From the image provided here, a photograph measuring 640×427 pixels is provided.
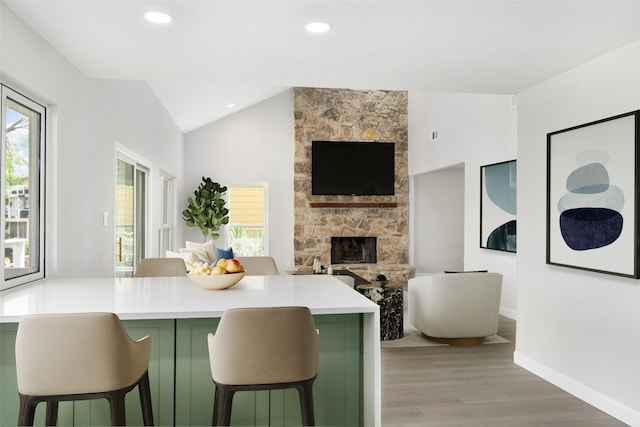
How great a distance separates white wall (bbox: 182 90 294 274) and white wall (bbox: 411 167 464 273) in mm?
2403

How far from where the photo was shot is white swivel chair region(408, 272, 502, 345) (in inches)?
183

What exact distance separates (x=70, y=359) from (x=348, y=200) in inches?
296

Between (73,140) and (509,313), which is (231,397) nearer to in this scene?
(73,140)

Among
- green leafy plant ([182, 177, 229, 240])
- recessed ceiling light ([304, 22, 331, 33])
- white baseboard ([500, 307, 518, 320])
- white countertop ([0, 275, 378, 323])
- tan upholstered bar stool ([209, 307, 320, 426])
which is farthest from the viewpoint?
green leafy plant ([182, 177, 229, 240])

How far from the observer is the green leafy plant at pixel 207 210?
850cm

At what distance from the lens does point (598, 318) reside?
3242 millimetres

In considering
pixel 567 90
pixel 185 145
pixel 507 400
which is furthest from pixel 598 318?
pixel 185 145

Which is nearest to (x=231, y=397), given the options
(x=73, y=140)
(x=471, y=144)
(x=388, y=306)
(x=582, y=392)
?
(x=73, y=140)

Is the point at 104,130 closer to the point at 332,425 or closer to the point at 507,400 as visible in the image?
the point at 332,425

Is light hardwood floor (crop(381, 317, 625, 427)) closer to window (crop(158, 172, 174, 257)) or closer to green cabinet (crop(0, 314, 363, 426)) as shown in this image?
green cabinet (crop(0, 314, 363, 426))

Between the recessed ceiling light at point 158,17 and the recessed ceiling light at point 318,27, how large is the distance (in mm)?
716

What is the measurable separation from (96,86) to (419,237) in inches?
266

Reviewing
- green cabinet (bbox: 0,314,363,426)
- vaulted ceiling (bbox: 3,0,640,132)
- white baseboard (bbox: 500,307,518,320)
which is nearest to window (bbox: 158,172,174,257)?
vaulted ceiling (bbox: 3,0,640,132)

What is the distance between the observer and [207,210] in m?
8.54
